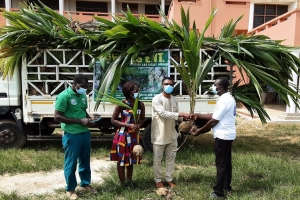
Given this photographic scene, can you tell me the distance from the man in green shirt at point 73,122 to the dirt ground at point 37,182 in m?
0.60

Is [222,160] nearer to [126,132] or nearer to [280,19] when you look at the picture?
[126,132]

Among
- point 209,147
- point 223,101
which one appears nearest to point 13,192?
point 223,101

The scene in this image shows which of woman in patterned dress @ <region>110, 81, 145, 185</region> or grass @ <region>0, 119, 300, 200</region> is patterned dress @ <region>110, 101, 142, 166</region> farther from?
grass @ <region>0, 119, 300, 200</region>

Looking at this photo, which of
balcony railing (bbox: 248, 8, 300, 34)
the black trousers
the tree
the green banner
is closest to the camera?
the black trousers

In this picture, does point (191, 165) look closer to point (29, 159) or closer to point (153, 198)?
point (153, 198)

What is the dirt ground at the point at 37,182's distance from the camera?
346cm

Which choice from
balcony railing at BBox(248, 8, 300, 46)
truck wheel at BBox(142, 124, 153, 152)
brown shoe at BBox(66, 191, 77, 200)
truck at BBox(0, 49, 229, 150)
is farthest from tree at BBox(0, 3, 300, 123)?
balcony railing at BBox(248, 8, 300, 46)

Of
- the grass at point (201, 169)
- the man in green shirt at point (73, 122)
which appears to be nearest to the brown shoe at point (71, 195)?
the man in green shirt at point (73, 122)

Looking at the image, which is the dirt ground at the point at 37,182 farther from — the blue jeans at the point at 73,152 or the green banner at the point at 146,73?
the green banner at the point at 146,73

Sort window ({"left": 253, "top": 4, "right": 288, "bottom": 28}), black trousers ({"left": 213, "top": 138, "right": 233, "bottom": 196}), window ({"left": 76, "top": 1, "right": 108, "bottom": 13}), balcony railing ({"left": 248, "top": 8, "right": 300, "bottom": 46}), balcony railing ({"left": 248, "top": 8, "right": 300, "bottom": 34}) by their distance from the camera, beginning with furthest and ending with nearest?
1. window ({"left": 76, "top": 1, "right": 108, "bottom": 13})
2. window ({"left": 253, "top": 4, "right": 288, "bottom": 28})
3. balcony railing ({"left": 248, "top": 8, "right": 300, "bottom": 34})
4. balcony railing ({"left": 248, "top": 8, "right": 300, "bottom": 46})
5. black trousers ({"left": 213, "top": 138, "right": 233, "bottom": 196})

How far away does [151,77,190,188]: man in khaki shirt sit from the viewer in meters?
3.19

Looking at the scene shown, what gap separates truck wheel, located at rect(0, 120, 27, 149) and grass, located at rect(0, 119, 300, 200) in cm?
23

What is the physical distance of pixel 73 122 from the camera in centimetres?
294

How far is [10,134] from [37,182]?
185 cm
